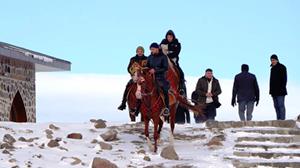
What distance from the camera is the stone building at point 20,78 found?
22656mm

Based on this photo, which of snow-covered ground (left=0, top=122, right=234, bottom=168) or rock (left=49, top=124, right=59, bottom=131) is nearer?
snow-covered ground (left=0, top=122, right=234, bottom=168)

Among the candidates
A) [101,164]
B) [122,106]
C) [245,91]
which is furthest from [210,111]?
[101,164]

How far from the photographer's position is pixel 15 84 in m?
24.0

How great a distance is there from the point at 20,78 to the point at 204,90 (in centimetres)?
810

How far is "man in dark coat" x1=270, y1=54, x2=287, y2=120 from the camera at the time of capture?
1888 centimetres

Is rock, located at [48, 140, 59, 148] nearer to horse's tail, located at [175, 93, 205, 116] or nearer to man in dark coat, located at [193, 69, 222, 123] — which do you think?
horse's tail, located at [175, 93, 205, 116]

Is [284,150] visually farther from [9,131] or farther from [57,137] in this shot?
[9,131]

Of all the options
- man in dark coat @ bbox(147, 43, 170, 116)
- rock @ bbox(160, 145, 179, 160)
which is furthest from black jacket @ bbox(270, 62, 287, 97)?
rock @ bbox(160, 145, 179, 160)

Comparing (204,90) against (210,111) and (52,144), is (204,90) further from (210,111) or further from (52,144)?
(52,144)

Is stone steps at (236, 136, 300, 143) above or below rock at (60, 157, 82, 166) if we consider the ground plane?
above

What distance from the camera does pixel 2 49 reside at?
2098cm

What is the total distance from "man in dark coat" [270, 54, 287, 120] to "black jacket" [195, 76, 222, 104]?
63.0 inches

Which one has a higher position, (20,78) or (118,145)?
(20,78)

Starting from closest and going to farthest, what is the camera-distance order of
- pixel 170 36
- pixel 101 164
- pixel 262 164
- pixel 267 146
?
pixel 101 164
pixel 262 164
pixel 267 146
pixel 170 36
